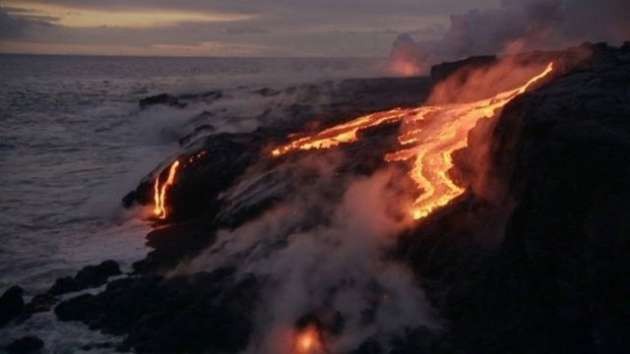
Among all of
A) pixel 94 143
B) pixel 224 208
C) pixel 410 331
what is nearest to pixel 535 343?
pixel 410 331

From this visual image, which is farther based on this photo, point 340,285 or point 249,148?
point 249,148

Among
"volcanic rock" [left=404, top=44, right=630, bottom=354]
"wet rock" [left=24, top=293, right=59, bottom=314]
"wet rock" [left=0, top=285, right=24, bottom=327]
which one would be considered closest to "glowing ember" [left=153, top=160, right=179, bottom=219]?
"wet rock" [left=24, top=293, right=59, bottom=314]

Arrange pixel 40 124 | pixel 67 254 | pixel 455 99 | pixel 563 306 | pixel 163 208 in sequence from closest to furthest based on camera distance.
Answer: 1. pixel 563 306
2. pixel 67 254
3. pixel 163 208
4. pixel 455 99
5. pixel 40 124

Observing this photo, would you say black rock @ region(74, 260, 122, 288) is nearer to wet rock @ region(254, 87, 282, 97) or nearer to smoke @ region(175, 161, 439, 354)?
smoke @ region(175, 161, 439, 354)

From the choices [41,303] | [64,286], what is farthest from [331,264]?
[41,303]

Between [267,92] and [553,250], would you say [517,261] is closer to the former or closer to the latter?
[553,250]

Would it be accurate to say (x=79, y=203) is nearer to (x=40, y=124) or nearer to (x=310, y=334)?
(x=310, y=334)
